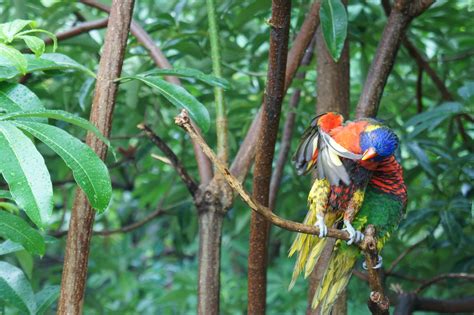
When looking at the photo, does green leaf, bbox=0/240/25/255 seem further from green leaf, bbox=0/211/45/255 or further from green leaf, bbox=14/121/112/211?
green leaf, bbox=14/121/112/211

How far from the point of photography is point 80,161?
861 millimetres

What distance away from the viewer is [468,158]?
1502 mm

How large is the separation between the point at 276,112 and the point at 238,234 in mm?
1093

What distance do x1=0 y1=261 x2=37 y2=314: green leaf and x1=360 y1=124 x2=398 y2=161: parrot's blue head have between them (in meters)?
0.58

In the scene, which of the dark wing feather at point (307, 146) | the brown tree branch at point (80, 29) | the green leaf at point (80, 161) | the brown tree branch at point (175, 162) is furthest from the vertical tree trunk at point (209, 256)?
the brown tree branch at point (80, 29)

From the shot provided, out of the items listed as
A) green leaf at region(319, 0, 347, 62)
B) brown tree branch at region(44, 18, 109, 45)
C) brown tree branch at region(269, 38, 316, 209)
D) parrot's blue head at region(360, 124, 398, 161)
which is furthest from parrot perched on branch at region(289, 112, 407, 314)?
brown tree branch at region(44, 18, 109, 45)

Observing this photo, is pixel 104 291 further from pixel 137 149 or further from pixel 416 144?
pixel 416 144

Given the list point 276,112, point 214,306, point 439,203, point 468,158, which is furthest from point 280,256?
point 276,112

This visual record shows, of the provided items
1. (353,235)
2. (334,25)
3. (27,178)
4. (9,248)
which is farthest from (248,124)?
(27,178)

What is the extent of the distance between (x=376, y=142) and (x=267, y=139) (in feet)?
0.75

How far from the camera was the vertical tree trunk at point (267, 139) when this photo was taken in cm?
96

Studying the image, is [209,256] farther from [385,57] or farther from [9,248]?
[385,57]

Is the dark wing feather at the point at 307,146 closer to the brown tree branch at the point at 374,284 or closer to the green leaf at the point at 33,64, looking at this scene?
the brown tree branch at the point at 374,284

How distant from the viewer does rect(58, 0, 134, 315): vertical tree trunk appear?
0.98 m
